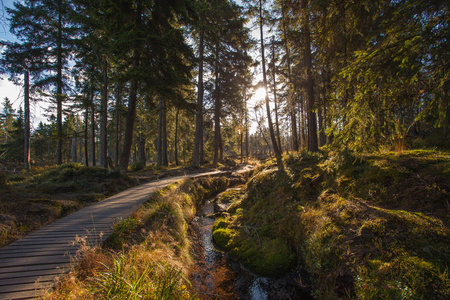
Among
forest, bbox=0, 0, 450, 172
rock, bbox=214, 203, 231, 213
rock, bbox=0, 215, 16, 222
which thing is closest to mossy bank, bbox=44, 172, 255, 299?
rock, bbox=214, 203, 231, 213

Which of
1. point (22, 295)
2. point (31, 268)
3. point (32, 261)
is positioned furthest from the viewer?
point (32, 261)

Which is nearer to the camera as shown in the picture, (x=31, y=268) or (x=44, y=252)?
(x=31, y=268)

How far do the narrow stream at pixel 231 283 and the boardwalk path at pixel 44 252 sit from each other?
230 centimetres

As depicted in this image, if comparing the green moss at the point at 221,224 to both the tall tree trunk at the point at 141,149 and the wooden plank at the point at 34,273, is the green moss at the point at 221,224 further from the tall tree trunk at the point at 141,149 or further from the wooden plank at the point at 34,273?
the tall tree trunk at the point at 141,149

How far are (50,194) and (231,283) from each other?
8132 mm

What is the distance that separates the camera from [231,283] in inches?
156

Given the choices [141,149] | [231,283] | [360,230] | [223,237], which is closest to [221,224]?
[223,237]

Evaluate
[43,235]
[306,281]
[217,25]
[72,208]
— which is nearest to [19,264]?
[43,235]

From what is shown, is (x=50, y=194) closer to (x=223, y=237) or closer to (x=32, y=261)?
(x=32, y=261)

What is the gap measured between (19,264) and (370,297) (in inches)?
211

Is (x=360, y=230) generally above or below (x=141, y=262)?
above

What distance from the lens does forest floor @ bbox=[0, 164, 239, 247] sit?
14.5ft

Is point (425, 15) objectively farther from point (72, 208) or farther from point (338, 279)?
point (72, 208)

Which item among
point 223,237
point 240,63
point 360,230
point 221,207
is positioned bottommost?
point 223,237
